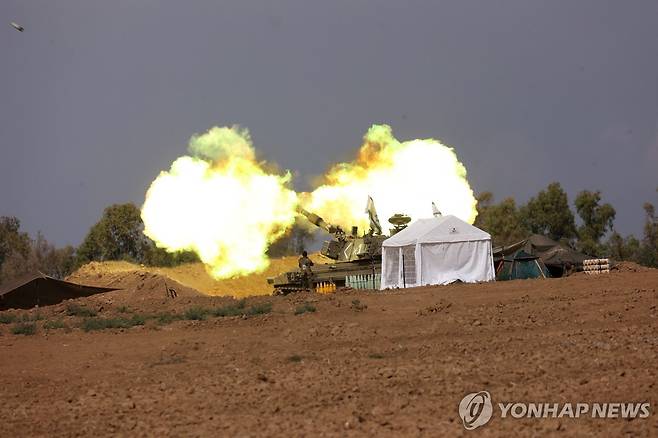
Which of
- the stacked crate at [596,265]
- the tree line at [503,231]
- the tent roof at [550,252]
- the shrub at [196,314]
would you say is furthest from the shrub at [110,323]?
the tree line at [503,231]

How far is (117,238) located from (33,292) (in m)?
32.0

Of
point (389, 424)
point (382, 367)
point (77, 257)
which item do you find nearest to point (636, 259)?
point (77, 257)

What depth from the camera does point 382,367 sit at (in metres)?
13.9

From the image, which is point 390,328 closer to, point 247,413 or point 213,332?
point 213,332

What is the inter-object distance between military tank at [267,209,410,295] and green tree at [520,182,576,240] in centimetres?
3145

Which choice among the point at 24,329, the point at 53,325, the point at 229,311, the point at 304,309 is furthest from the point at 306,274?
the point at 24,329

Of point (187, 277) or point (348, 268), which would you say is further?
point (187, 277)

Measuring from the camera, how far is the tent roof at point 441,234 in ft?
102

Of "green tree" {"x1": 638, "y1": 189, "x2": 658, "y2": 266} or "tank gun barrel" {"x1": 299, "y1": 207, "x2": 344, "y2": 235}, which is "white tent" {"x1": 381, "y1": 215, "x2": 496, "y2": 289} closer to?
"tank gun barrel" {"x1": 299, "y1": 207, "x2": 344, "y2": 235}

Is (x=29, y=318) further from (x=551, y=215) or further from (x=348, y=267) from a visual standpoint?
(x=551, y=215)

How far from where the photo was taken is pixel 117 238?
6512 centimetres

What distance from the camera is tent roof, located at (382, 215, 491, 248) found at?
31.2m

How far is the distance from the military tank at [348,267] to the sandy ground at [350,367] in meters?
8.10

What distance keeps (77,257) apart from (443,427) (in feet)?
196
